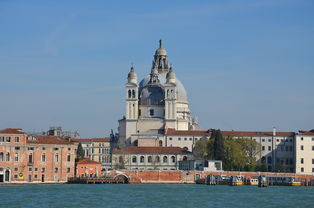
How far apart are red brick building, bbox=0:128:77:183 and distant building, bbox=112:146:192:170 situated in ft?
62.8

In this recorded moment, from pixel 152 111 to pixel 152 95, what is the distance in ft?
7.27

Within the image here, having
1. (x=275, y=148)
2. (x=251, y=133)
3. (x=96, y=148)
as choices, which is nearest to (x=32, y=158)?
(x=275, y=148)

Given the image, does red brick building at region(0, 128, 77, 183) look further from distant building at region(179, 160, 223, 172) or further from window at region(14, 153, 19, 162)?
distant building at region(179, 160, 223, 172)

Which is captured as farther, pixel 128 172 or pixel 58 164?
pixel 128 172

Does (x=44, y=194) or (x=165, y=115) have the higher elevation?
(x=165, y=115)

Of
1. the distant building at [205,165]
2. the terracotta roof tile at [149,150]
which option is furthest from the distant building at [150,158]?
the distant building at [205,165]

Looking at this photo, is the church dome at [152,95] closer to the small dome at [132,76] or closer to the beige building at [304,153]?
the small dome at [132,76]

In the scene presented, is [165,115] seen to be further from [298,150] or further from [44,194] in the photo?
[44,194]

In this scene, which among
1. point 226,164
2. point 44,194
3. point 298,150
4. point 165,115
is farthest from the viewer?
point 165,115

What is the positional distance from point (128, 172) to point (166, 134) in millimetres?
20320

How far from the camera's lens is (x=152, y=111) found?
10219 centimetres

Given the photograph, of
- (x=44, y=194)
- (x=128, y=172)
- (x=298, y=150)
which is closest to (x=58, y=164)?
(x=128, y=172)

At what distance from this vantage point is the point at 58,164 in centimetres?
7275

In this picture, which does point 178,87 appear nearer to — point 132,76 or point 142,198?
point 132,76
